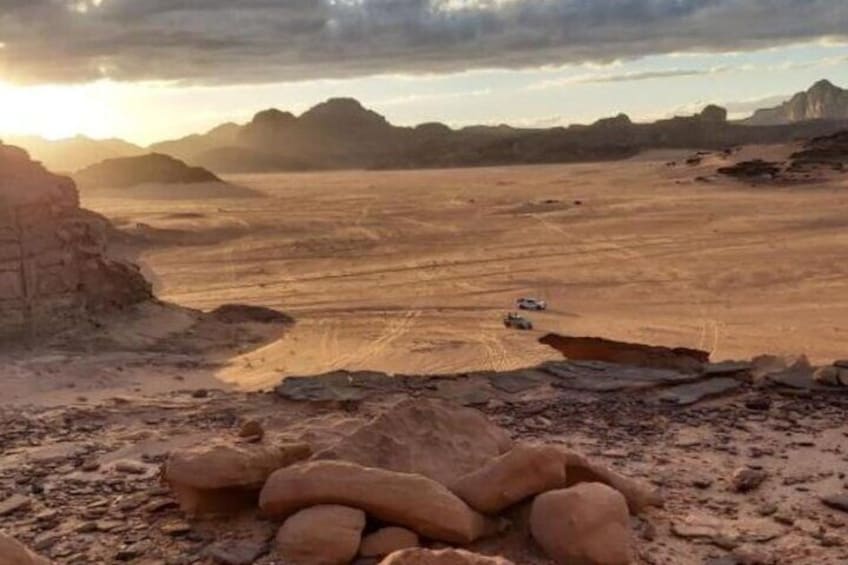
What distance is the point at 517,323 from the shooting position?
65.5 feet

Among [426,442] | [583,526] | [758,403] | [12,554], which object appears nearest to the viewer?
[12,554]

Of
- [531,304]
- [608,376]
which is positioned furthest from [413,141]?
[608,376]

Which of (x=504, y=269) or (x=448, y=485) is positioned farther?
(x=504, y=269)

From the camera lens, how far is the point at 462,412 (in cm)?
750

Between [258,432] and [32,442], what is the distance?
234 centimetres

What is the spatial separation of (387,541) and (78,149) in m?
142

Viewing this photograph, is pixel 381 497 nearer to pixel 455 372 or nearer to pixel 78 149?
pixel 455 372

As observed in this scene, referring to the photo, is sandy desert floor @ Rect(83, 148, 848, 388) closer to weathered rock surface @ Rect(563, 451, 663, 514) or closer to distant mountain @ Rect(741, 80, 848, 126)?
weathered rock surface @ Rect(563, 451, 663, 514)

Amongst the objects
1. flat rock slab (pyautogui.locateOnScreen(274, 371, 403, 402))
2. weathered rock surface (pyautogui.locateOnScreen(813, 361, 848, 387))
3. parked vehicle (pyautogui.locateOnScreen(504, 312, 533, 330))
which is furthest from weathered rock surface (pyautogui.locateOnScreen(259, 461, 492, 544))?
parked vehicle (pyautogui.locateOnScreen(504, 312, 533, 330))

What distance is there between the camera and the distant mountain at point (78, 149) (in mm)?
127000

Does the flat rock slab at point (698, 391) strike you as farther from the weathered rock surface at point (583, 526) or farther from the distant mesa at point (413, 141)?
the distant mesa at point (413, 141)

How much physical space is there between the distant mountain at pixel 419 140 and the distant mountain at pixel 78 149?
7.96 m

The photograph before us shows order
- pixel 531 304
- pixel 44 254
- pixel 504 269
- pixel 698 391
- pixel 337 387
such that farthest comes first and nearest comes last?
pixel 504 269 → pixel 531 304 → pixel 44 254 → pixel 337 387 → pixel 698 391

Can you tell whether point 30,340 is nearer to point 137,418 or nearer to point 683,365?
point 137,418
